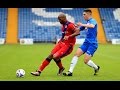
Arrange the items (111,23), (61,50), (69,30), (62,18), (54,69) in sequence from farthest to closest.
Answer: (111,23)
(54,69)
(69,30)
(61,50)
(62,18)

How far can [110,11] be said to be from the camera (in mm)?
51406

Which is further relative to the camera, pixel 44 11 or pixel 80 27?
pixel 44 11

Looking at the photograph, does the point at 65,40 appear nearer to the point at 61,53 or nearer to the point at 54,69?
the point at 61,53

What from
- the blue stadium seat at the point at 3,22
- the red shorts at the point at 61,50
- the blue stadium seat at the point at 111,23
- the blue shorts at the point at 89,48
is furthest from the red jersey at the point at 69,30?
the blue stadium seat at the point at 111,23

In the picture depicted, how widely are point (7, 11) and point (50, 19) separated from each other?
5.00 m

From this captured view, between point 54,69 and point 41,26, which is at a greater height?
point 41,26

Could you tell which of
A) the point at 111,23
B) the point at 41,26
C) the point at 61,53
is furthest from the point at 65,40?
the point at 111,23

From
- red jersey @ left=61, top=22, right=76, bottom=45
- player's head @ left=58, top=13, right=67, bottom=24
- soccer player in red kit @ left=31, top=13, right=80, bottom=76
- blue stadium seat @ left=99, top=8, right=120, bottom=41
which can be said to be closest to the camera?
player's head @ left=58, top=13, right=67, bottom=24

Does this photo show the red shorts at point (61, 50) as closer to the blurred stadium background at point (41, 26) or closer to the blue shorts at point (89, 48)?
the blue shorts at point (89, 48)

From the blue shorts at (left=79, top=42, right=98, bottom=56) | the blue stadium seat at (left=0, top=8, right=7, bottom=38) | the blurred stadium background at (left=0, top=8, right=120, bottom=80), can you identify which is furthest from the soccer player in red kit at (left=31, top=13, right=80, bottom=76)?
the blue stadium seat at (left=0, top=8, right=7, bottom=38)

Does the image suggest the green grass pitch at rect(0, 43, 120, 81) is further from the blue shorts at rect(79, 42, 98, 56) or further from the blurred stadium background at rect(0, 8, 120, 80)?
the blurred stadium background at rect(0, 8, 120, 80)
